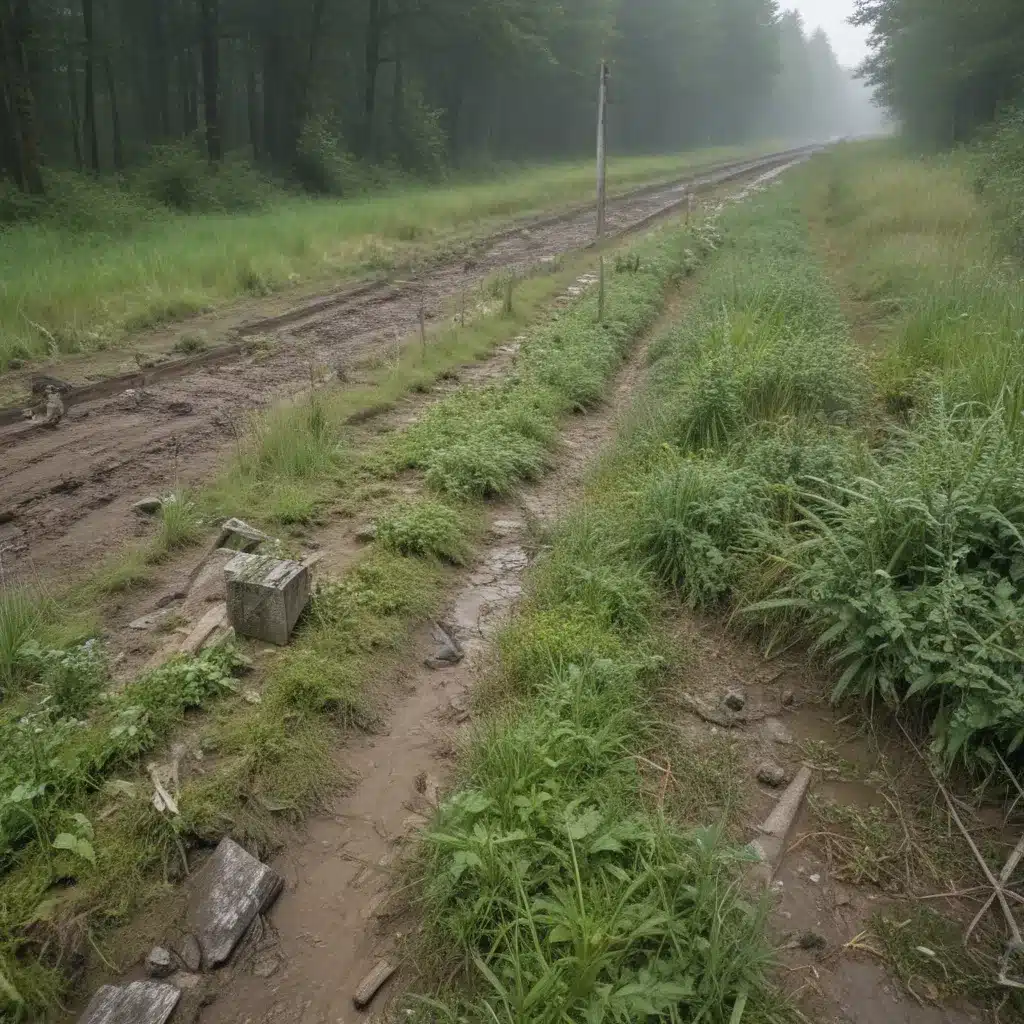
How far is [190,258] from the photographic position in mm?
12852

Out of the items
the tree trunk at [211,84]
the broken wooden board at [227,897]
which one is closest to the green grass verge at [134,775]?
the broken wooden board at [227,897]

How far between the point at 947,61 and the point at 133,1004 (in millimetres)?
38920

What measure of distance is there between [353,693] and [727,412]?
13.4 feet

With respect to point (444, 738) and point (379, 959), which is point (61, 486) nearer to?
point (444, 738)

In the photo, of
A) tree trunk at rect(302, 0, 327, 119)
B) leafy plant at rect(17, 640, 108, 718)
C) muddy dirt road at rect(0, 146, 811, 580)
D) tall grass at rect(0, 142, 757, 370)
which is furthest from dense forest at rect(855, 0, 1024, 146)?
leafy plant at rect(17, 640, 108, 718)

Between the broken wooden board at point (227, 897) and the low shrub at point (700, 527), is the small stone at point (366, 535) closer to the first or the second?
the low shrub at point (700, 527)

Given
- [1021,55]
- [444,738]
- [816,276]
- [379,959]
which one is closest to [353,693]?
[444,738]

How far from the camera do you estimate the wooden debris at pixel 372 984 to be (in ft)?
9.02

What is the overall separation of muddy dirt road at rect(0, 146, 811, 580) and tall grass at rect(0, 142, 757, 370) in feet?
4.96

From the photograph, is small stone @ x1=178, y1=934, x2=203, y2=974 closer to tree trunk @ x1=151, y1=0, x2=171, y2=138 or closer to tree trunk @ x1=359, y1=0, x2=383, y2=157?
tree trunk @ x1=151, y1=0, x2=171, y2=138

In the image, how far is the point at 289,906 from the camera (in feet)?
10.2

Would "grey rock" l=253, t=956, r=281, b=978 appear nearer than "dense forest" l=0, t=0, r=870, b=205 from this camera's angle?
Yes

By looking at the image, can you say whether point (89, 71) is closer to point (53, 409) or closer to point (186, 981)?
point (53, 409)

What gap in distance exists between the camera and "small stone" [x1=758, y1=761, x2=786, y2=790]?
147 inches
